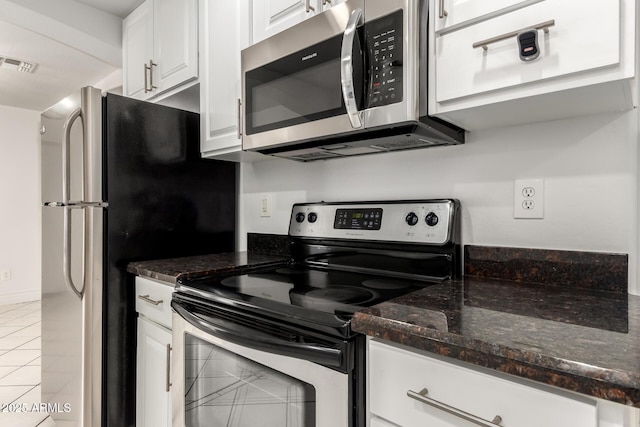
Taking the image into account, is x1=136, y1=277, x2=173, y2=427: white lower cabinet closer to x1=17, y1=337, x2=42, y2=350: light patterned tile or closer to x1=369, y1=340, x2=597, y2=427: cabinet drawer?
x1=369, y1=340, x2=597, y2=427: cabinet drawer

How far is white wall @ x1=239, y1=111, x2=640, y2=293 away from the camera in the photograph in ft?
3.23

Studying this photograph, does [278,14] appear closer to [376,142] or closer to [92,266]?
[376,142]

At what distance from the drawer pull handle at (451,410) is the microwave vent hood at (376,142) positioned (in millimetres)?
689

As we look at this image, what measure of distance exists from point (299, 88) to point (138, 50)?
1555mm

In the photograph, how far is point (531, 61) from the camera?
0.84 meters

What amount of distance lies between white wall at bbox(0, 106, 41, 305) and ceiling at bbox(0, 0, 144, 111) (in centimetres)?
87

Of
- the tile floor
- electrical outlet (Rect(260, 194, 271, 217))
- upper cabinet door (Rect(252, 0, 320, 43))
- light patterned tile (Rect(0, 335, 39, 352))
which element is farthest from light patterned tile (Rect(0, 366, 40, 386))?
upper cabinet door (Rect(252, 0, 320, 43))

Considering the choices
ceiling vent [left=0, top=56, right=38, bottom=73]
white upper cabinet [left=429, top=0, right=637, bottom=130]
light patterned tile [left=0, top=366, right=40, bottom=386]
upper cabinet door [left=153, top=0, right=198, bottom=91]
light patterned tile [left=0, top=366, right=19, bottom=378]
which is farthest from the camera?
ceiling vent [left=0, top=56, right=38, bottom=73]

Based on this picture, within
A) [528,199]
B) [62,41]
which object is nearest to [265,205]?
[528,199]

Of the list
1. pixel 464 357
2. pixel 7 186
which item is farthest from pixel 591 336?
pixel 7 186

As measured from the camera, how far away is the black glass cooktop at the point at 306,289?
0.93 m

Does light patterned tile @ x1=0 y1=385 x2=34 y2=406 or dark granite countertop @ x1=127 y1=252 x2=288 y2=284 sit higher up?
dark granite countertop @ x1=127 y1=252 x2=288 y2=284

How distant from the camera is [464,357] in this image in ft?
2.11

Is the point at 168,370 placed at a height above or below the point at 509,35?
below
